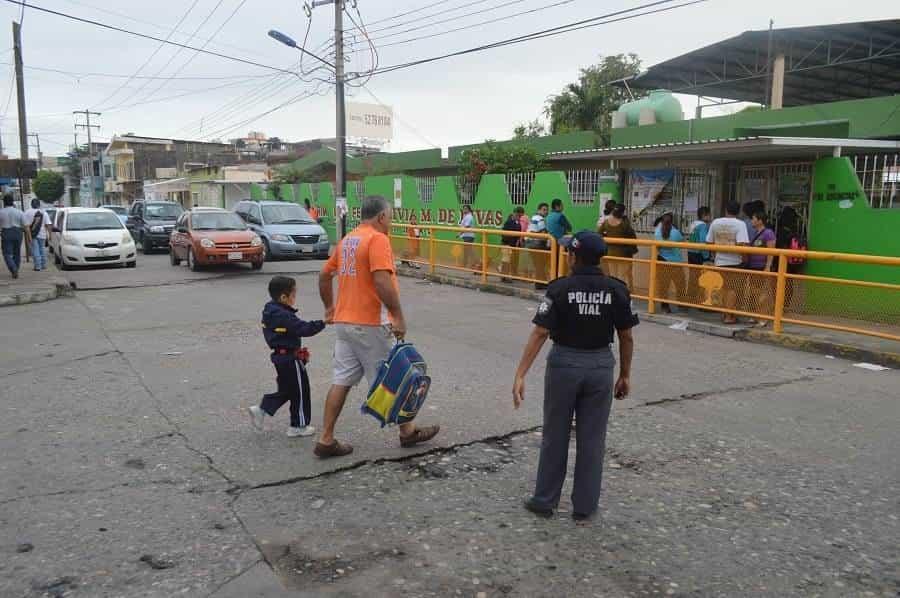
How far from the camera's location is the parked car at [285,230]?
19.3 metres

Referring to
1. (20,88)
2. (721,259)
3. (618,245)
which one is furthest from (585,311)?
(20,88)

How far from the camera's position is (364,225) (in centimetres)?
475

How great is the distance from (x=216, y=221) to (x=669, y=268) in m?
11.8

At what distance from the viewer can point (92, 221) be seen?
1797cm

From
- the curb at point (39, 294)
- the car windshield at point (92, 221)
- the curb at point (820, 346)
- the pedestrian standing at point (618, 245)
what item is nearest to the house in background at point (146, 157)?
the car windshield at point (92, 221)

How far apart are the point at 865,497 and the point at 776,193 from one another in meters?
8.65

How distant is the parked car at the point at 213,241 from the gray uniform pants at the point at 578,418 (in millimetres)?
13799

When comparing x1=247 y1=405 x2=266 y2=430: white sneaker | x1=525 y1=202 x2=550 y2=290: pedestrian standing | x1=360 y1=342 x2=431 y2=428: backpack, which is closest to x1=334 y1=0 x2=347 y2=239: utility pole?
x1=525 y1=202 x2=550 y2=290: pedestrian standing

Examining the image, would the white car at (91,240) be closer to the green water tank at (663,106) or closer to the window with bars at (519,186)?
the window with bars at (519,186)

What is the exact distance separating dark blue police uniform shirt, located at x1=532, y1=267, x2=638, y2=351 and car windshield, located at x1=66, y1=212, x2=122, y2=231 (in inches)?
655

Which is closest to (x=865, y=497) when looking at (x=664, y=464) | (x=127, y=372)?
(x=664, y=464)

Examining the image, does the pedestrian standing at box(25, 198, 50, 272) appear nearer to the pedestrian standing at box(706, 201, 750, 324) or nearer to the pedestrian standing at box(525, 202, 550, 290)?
the pedestrian standing at box(525, 202, 550, 290)

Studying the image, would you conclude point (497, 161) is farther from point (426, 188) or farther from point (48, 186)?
point (48, 186)

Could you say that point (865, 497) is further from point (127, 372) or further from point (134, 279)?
point (134, 279)
